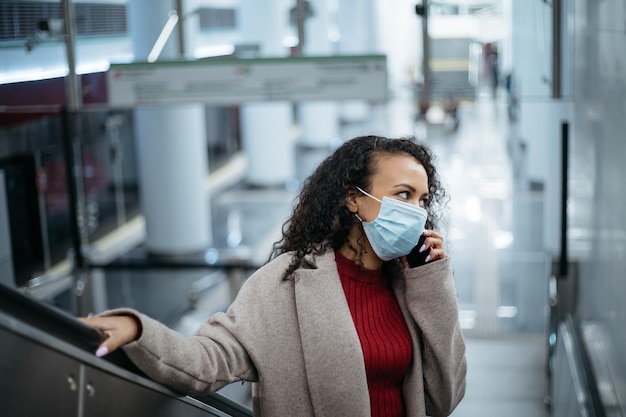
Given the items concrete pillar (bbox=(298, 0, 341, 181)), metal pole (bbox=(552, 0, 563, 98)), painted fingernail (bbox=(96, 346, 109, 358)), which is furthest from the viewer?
concrete pillar (bbox=(298, 0, 341, 181))

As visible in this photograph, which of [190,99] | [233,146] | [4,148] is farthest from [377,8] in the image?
[233,146]

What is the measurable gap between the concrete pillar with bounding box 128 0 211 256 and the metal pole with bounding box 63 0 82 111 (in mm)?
4077

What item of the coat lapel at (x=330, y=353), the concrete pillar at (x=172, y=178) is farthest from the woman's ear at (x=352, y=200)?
the concrete pillar at (x=172, y=178)

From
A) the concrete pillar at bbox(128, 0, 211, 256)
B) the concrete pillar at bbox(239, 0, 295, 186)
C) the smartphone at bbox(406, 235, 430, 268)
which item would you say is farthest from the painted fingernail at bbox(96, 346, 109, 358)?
the concrete pillar at bbox(239, 0, 295, 186)

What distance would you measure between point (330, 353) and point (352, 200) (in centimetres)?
43

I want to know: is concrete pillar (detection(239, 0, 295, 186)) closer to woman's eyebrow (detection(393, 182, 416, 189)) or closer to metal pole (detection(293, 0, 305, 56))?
metal pole (detection(293, 0, 305, 56))

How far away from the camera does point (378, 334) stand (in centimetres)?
232

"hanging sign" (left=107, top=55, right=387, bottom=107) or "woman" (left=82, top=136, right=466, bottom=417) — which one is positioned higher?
"hanging sign" (left=107, top=55, right=387, bottom=107)

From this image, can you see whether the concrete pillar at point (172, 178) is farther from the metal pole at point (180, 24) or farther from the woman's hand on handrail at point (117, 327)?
the woman's hand on handrail at point (117, 327)

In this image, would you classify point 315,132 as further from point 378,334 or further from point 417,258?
point 378,334

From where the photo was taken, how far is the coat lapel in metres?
2.22

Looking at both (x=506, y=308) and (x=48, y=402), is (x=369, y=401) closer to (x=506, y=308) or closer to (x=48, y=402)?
(x=48, y=402)

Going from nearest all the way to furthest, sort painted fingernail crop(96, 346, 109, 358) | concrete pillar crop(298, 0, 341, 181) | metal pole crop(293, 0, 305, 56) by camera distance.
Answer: painted fingernail crop(96, 346, 109, 358) < metal pole crop(293, 0, 305, 56) < concrete pillar crop(298, 0, 341, 181)

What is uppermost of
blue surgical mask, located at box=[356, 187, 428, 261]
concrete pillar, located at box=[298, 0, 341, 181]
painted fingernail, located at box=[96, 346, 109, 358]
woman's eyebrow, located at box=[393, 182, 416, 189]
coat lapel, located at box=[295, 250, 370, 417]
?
woman's eyebrow, located at box=[393, 182, 416, 189]
